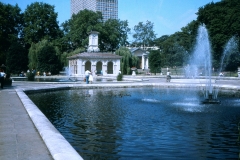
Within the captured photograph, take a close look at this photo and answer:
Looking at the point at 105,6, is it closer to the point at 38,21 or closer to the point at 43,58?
the point at 38,21

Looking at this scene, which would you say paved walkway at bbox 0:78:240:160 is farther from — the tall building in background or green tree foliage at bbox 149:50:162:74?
the tall building in background

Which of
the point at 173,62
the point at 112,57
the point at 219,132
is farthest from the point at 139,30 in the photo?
the point at 219,132

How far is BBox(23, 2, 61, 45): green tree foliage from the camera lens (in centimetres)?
6025

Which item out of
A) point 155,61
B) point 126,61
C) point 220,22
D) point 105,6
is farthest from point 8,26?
point 105,6

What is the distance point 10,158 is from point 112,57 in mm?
48806

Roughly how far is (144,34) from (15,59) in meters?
47.8

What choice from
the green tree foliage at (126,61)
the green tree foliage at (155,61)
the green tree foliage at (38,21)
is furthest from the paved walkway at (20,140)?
the green tree foliage at (38,21)

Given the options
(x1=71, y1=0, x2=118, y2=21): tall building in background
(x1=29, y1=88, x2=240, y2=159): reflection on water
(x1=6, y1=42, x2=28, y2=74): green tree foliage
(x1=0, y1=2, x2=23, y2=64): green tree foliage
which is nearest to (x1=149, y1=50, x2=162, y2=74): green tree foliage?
(x1=6, y1=42, x2=28, y2=74): green tree foliage

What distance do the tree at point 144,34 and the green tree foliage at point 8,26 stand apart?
3802cm

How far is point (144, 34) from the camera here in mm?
91938

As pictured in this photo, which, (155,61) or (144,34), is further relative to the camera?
(144,34)

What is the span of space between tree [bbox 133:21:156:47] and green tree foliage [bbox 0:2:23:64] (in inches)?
1497

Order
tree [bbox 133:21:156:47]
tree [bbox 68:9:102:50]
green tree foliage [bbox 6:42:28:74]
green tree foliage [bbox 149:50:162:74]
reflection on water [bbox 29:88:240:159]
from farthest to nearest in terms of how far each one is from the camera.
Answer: tree [bbox 133:21:156:47] < tree [bbox 68:9:102:50] < green tree foliage [bbox 149:50:162:74] < green tree foliage [bbox 6:42:28:74] < reflection on water [bbox 29:88:240:159]

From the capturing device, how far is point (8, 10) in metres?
61.2
